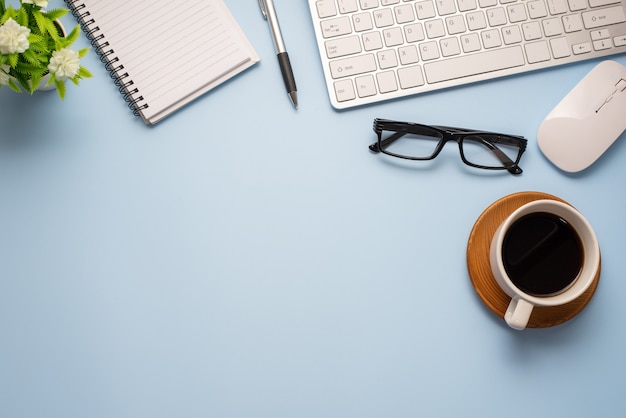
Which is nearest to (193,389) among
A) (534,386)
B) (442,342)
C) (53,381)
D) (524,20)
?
(53,381)

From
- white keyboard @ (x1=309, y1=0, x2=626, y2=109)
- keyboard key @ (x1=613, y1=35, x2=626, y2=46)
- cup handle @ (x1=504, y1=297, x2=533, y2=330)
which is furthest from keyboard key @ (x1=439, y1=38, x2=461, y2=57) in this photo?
cup handle @ (x1=504, y1=297, x2=533, y2=330)

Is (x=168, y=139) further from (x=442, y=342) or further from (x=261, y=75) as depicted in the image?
(x=442, y=342)

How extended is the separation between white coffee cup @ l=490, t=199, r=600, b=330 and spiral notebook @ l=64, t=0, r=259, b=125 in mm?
392

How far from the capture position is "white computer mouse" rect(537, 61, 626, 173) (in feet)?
2.34

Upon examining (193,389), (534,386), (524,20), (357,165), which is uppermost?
(524,20)

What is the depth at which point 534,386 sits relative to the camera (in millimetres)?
705

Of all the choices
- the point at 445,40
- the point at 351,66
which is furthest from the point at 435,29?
the point at 351,66

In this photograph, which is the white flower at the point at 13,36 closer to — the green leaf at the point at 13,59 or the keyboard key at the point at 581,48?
the green leaf at the point at 13,59

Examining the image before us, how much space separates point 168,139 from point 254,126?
0.12m

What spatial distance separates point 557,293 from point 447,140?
9.1 inches

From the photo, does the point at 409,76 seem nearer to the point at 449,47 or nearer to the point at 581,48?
the point at 449,47

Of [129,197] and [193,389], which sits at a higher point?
[129,197]

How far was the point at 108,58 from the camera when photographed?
720 millimetres

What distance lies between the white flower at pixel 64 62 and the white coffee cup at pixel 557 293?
0.52 m
